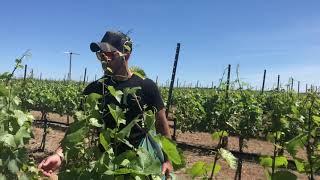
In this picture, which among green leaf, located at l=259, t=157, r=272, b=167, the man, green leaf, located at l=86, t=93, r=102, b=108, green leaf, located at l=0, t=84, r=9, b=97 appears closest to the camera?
green leaf, located at l=86, t=93, r=102, b=108

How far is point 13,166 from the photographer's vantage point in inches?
122

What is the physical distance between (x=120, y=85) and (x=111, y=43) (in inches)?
14.5

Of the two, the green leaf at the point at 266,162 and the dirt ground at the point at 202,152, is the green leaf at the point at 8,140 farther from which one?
the dirt ground at the point at 202,152

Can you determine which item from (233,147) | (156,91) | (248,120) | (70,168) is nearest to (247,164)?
(248,120)

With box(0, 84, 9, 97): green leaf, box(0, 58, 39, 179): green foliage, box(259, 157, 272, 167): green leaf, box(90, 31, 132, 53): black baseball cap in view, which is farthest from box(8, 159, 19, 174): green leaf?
box(259, 157, 272, 167): green leaf

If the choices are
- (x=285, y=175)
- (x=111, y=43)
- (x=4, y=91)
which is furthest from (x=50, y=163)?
(x=285, y=175)

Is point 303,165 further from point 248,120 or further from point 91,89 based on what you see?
point 248,120

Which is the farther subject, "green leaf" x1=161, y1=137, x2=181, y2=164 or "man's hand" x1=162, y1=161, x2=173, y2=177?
"man's hand" x1=162, y1=161, x2=173, y2=177

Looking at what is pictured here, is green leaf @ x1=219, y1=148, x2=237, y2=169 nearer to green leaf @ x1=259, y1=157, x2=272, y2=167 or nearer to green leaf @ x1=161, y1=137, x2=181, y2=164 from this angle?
green leaf @ x1=161, y1=137, x2=181, y2=164

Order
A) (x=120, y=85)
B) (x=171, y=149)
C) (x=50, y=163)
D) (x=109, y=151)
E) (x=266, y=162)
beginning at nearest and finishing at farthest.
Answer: (x=109, y=151), (x=171, y=149), (x=266, y=162), (x=50, y=163), (x=120, y=85)

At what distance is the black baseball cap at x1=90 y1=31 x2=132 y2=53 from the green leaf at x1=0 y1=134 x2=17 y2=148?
0.72 meters

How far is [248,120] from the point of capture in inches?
502

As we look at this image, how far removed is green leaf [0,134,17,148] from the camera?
10.2 ft

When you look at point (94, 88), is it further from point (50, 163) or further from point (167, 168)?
point (167, 168)
